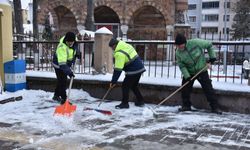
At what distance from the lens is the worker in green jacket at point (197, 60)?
8.11 metres

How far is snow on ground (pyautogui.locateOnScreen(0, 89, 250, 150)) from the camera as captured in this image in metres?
5.97

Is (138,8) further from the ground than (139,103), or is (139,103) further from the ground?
(138,8)

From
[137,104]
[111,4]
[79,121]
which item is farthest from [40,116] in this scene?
[111,4]

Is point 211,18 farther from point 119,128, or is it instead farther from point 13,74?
point 119,128

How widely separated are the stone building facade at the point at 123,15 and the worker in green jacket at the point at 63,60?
1843cm

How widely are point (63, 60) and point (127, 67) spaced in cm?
141

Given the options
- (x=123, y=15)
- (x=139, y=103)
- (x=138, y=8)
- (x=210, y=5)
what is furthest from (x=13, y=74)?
(x=210, y=5)

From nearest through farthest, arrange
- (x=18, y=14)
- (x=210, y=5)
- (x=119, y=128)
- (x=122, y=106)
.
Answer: (x=119, y=128) → (x=122, y=106) → (x=18, y=14) → (x=210, y=5)

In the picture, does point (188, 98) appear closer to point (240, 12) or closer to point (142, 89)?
point (142, 89)

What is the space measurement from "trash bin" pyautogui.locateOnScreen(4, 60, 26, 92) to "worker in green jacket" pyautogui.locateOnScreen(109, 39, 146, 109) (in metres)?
2.93

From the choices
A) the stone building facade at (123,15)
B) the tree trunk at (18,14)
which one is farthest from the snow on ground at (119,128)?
the stone building facade at (123,15)

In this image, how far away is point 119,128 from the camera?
271 inches

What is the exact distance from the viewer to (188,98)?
845cm

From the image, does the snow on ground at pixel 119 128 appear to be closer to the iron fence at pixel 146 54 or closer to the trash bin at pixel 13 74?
the trash bin at pixel 13 74
